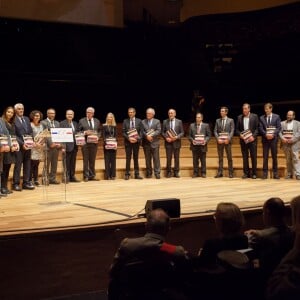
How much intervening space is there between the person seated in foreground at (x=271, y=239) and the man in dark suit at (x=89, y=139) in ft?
21.5

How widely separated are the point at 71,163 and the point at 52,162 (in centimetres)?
48

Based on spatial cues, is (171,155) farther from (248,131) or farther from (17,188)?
(17,188)

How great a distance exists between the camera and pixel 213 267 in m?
2.62

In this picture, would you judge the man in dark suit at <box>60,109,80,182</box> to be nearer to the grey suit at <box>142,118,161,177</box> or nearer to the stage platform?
the stage platform

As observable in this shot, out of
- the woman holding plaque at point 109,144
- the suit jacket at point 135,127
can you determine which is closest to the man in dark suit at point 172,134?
the suit jacket at point 135,127

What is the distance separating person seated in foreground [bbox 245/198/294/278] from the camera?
2785mm

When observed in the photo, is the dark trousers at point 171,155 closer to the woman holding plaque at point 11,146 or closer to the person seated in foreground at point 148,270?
the woman holding plaque at point 11,146

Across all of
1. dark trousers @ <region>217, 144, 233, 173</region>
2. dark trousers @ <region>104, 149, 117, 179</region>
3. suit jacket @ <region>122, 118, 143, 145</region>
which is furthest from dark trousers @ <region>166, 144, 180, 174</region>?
dark trousers @ <region>104, 149, 117, 179</region>

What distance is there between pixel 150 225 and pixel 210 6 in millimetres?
13280

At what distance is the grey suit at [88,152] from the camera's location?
9.37 m

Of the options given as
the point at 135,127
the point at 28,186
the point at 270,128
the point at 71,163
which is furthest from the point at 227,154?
the point at 28,186

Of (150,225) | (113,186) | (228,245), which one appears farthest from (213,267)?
(113,186)

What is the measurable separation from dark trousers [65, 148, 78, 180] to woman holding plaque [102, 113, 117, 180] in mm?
621

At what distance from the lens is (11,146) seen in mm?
7391
